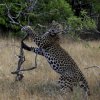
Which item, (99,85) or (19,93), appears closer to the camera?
(19,93)

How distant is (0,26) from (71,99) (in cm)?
1408

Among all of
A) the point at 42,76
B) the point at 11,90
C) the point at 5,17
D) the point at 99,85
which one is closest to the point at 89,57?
the point at 42,76

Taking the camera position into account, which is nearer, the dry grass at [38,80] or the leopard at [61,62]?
the dry grass at [38,80]

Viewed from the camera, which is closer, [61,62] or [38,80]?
[61,62]

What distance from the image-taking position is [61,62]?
877 cm

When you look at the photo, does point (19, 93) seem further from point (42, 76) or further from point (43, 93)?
point (42, 76)

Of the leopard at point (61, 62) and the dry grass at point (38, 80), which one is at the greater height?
the leopard at point (61, 62)

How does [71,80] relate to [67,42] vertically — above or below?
above

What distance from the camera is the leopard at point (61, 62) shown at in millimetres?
8531

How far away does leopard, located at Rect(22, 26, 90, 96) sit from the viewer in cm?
853

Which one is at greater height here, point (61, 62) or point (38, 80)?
point (61, 62)

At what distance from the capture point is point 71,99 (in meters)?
7.43

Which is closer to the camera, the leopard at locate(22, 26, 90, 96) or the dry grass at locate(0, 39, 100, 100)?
the dry grass at locate(0, 39, 100, 100)

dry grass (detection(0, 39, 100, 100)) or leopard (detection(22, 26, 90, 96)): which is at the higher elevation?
leopard (detection(22, 26, 90, 96))
